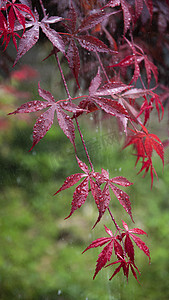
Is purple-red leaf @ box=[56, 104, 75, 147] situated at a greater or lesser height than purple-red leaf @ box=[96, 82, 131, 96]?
lesser

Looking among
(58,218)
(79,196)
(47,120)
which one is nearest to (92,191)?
(79,196)

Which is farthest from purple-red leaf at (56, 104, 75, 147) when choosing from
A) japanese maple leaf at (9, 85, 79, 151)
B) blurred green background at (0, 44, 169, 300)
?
blurred green background at (0, 44, 169, 300)

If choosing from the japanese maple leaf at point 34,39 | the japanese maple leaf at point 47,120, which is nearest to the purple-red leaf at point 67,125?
the japanese maple leaf at point 47,120

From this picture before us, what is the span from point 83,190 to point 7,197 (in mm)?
1306

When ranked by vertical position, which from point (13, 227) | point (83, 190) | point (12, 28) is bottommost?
point (13, 227)

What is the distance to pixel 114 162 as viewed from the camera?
181 centimetres

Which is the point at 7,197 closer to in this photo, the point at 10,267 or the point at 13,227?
the point at 13,227

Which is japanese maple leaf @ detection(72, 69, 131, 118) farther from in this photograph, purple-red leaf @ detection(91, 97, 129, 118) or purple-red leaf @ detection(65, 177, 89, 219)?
purple-red leaf @ detection(65, 177, 89, 219)

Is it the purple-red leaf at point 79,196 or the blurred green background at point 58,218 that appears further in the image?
the blurred green background at point 58,218

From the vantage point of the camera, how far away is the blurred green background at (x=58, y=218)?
4.66 feet

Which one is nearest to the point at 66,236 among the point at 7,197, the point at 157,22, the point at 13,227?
the point at 13,227

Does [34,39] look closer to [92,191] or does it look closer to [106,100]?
[106,100]

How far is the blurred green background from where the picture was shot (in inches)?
55.9

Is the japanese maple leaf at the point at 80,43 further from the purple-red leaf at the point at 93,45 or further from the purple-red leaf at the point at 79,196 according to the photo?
the purple-red leaf at the point at 79,196
